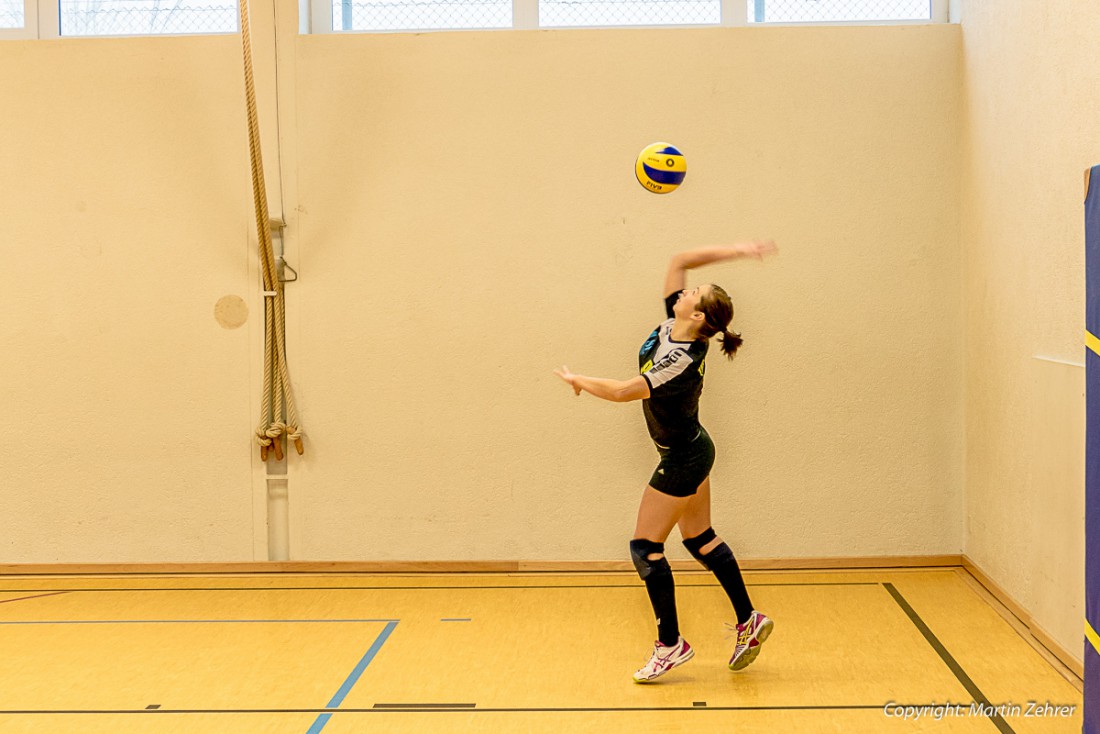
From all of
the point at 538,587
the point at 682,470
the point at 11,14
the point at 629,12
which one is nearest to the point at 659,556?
the point at 682,470

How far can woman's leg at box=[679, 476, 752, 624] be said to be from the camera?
4031 millimetres

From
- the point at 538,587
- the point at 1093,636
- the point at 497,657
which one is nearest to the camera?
the point at 1093,636

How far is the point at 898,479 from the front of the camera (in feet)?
17.9

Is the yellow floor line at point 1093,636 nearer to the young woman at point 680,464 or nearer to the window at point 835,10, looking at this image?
the young woman at point 680,464

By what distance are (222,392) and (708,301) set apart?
295cm

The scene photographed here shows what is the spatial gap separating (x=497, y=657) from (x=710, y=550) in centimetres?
96

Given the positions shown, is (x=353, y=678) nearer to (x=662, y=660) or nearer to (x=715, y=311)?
(x=662, y=660)

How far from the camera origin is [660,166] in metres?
4.49

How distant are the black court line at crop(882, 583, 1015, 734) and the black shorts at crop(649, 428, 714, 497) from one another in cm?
120

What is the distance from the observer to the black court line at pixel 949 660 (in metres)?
3.50

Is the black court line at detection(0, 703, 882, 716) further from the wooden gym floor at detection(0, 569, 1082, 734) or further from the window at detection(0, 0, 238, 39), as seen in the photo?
the window at detection(0, 0, 238, 39)

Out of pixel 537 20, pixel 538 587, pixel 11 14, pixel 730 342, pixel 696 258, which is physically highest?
pixel 11 14

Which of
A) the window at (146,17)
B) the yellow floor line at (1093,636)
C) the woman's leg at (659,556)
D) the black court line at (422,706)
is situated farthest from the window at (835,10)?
the black court line at (422,706)

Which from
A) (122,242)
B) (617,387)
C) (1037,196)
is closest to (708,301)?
(617,387)
